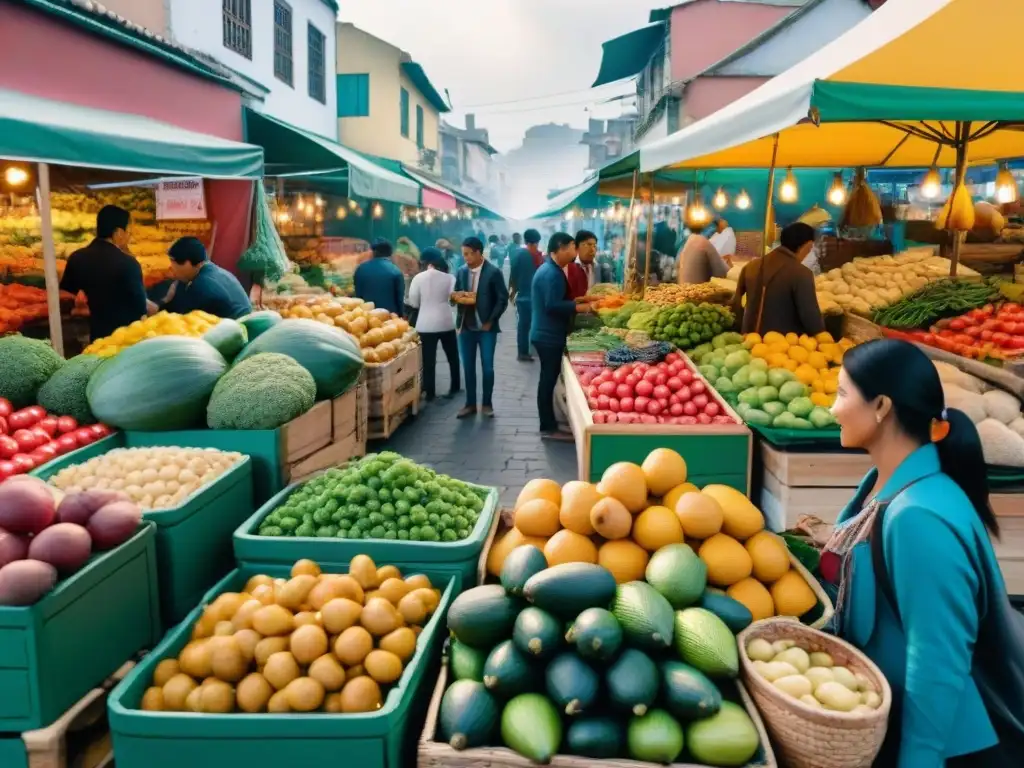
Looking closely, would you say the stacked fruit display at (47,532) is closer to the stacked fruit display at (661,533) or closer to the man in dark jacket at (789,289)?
the stacked fruit display at (661,533)

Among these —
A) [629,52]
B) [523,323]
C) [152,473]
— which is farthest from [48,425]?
[629,52]

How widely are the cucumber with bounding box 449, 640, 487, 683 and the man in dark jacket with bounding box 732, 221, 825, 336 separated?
4996 mm

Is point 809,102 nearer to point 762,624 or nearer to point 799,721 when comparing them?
point 762,624

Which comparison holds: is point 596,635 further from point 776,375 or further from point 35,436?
point 776,375

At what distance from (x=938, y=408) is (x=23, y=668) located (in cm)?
286

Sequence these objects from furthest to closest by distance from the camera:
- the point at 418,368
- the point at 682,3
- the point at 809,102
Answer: the point at 682,3
the point at 418,368
the point at 809,102

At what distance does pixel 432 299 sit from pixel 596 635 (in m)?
7.78

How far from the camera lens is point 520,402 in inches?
407

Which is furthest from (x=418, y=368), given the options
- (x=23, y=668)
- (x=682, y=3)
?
(x=682, y=3)

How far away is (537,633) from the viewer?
2285 millimetres

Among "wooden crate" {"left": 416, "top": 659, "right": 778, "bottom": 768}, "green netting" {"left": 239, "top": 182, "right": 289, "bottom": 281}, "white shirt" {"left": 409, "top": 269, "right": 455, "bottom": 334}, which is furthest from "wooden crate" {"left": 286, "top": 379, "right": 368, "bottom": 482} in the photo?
"green netting" {"left": 239, "top": 182, "right": 289, "bottom": 281}

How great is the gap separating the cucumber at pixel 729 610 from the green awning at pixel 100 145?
173 inches

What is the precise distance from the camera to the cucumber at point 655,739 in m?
2.08

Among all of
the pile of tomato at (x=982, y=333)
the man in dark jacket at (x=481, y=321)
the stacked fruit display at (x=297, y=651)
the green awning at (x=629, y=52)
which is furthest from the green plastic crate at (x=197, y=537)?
the green awning at (x=629, y=52)
